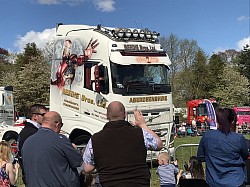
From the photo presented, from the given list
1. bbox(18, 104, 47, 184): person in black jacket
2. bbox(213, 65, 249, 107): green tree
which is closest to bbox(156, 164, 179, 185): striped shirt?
bbox(18, 104, 47, 184): person in black jacket

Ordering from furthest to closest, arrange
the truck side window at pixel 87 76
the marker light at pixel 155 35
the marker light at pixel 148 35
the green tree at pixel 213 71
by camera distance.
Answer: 1. the green tree at pixel 213 71
2. the marker light at pixel 155 35
3. the marker light at pixel 148 35
4. the truck side window at pixel 87 76

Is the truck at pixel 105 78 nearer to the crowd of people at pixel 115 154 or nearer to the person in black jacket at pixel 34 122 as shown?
the person in black jacket at pixel 34 122

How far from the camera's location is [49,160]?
4.29 meters

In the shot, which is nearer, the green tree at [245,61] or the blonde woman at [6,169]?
the blonde woman at [6,169]

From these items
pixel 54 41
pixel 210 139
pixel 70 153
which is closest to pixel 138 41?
pixel 54 41

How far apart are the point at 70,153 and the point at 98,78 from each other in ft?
24.9

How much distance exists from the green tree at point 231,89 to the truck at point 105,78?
47.7 m

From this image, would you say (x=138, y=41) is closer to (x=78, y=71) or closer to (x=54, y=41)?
(x=78, y=71)

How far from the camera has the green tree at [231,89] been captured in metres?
59.6

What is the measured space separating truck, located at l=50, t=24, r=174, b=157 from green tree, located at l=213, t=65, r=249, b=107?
4767 centimetres

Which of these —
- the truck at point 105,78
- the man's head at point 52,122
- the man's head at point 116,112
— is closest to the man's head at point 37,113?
the man's head at point 52,122

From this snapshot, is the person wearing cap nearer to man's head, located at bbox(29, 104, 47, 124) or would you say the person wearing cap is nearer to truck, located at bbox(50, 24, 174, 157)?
man's head, located at bbox(29, 104, 47, 124)

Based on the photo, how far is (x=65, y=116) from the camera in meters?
12.8

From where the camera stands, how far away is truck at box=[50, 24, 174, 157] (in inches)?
465
